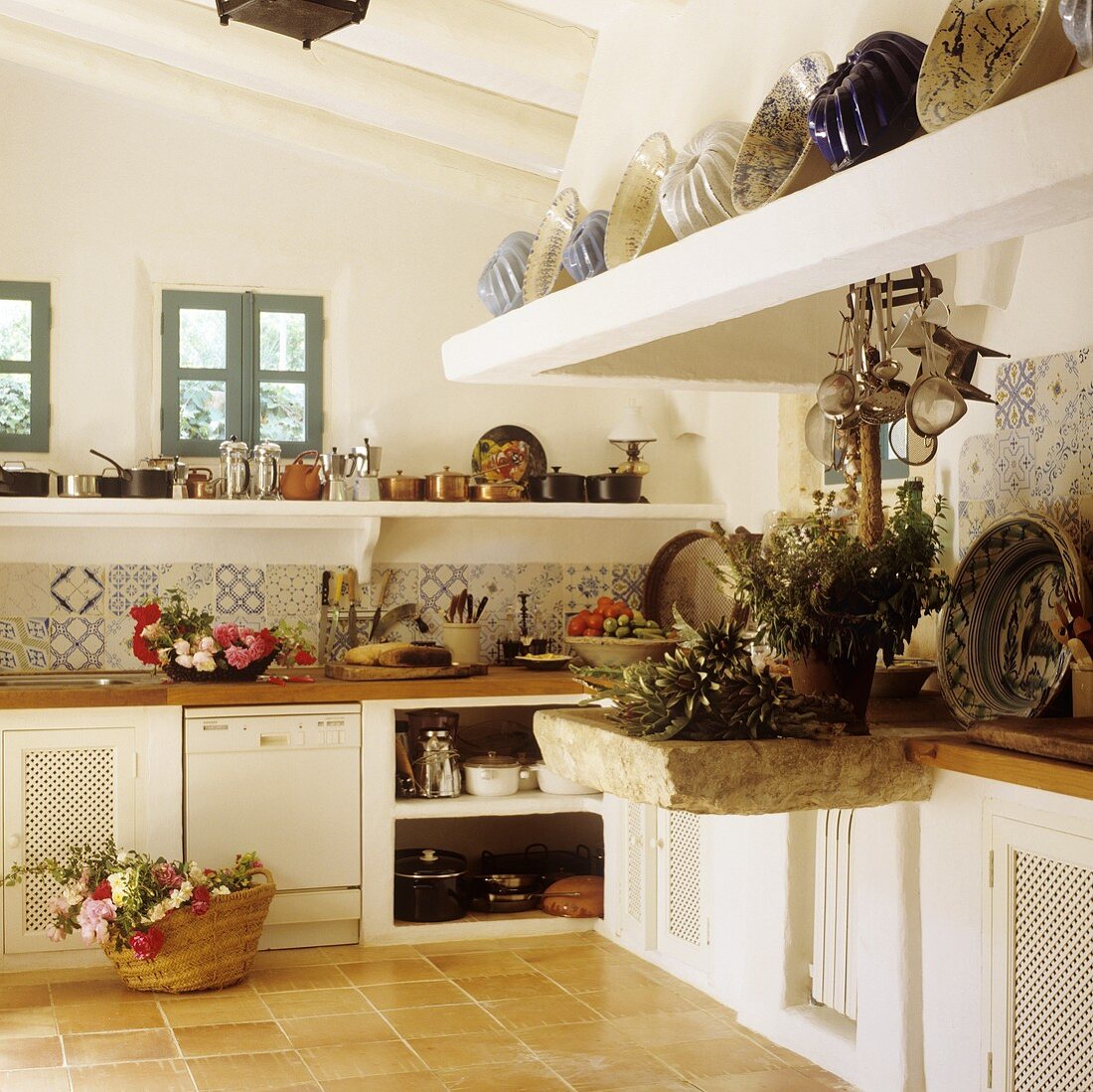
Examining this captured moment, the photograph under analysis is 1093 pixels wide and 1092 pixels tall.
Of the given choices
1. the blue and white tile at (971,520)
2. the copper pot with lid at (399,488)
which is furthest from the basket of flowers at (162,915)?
the blue and white tile at (971,520)

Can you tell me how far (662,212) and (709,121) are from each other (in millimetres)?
339

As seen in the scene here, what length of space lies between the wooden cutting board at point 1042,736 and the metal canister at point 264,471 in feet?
11.3

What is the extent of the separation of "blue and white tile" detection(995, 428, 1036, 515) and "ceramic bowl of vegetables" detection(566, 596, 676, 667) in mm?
1812

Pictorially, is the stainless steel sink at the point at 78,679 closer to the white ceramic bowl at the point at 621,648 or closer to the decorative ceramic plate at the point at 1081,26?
the white ceramic bowl at the point at 621,648

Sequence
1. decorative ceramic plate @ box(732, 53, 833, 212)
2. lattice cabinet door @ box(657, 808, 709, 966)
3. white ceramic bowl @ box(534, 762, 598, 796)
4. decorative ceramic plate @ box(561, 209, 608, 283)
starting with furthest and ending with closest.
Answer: white ceramic bowl @ box(534, 762, 598, 796) → lattice cabinet door @ box(657, 808, 709, 966) → decorative ceramic plate @ box(561, 209, 608, 283) → decorative ceramic plate @ box(732, 53, 833, 212)

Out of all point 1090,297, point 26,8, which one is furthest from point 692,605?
point 26,8

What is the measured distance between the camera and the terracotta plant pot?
12.1 ft

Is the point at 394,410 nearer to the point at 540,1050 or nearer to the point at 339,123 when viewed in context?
the point at 339,123

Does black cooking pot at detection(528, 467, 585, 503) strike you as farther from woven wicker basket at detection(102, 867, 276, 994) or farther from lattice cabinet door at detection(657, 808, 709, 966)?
woven wicker basket at detection(102, 867, 276, 994)

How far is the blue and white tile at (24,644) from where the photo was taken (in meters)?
6.09

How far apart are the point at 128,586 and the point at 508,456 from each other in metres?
1.76

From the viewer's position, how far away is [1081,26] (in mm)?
2260

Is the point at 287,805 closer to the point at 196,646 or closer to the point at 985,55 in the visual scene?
the point at 196,646

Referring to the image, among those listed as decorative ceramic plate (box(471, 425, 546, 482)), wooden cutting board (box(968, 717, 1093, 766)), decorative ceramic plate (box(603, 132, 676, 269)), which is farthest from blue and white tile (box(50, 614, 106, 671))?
wooden cutting board (box(968, 717, 1093, 766))
